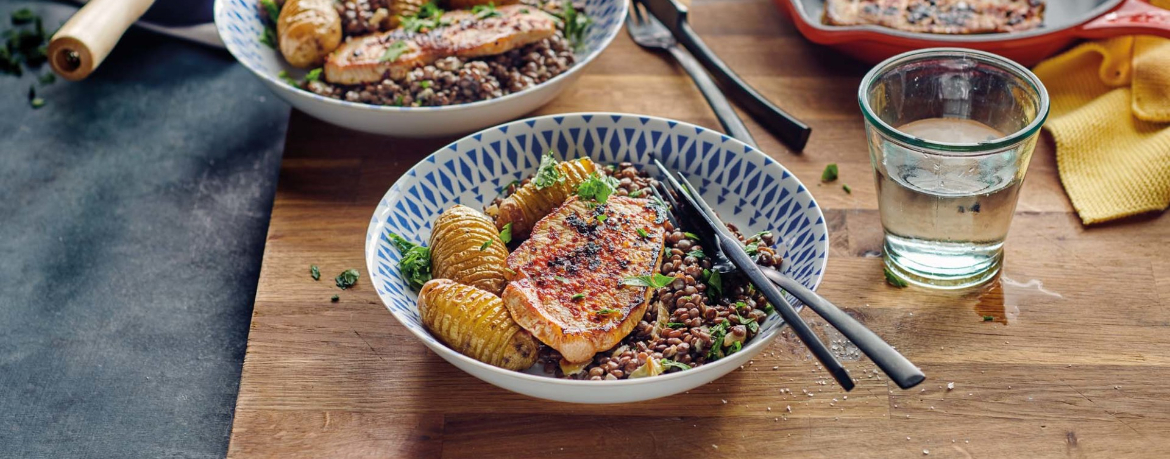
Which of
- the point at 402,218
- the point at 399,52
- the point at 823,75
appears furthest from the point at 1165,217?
the point at 399,52

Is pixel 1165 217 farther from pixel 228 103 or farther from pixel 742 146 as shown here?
pixel 228 103

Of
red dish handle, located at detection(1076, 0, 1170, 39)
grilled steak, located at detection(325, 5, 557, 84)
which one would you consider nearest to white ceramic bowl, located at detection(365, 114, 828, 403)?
grilled steak, located at detection(325, 5, 557, 84)

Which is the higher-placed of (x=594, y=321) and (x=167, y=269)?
(x=594, y=321)

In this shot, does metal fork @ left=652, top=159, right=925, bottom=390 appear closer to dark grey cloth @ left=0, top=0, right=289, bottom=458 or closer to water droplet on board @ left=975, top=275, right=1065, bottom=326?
water droplet on board @ left=975, top=275, right=1065, bottom=326

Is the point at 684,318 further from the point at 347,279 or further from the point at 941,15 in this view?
the point at 941,15

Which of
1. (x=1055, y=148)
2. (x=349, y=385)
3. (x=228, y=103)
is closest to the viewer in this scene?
(x=349, y=385)
